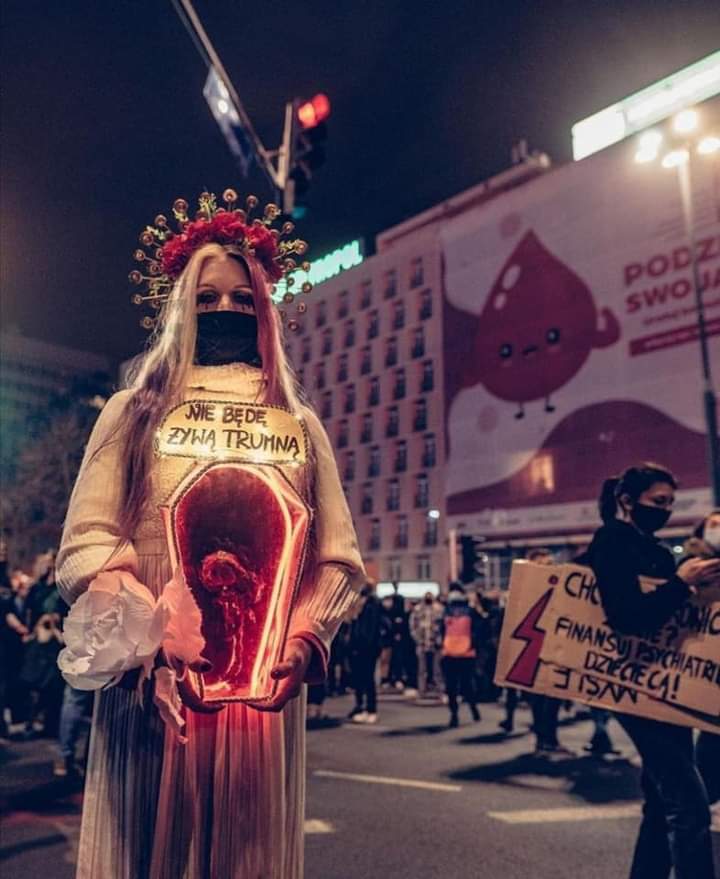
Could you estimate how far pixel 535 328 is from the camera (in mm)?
40438

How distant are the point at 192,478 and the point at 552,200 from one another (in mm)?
40123

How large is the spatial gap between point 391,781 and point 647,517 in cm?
389

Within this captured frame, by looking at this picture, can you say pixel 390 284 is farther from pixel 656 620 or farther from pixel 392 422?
pixel 656 620

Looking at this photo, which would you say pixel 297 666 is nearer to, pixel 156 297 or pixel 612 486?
pixel 156 297

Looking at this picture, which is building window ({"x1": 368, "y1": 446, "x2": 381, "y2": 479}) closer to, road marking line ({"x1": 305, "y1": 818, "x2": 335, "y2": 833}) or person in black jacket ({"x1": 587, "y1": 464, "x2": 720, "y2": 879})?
road marking line ({"x1": 305, "y1": 818, "x2": 335, "y2": 833})

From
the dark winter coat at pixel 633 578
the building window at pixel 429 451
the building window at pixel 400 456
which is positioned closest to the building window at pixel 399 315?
the building window at pixel 400 456

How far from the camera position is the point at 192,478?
6.77 ft

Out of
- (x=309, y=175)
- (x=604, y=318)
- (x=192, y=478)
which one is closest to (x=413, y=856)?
(x=192, y=478)

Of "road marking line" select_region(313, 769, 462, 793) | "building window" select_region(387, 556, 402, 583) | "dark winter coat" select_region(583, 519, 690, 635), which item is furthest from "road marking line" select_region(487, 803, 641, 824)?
"building window" select_region(387, 556, 402, 583)

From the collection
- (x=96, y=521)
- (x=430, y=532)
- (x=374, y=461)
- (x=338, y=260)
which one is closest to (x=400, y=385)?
(x=374, y=461)

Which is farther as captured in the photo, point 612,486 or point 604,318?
point 604,318

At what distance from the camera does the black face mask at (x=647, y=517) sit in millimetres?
3711

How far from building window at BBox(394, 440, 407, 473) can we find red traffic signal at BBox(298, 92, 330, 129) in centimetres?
4139

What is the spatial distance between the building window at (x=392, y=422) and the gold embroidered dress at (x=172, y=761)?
48.9 meters
